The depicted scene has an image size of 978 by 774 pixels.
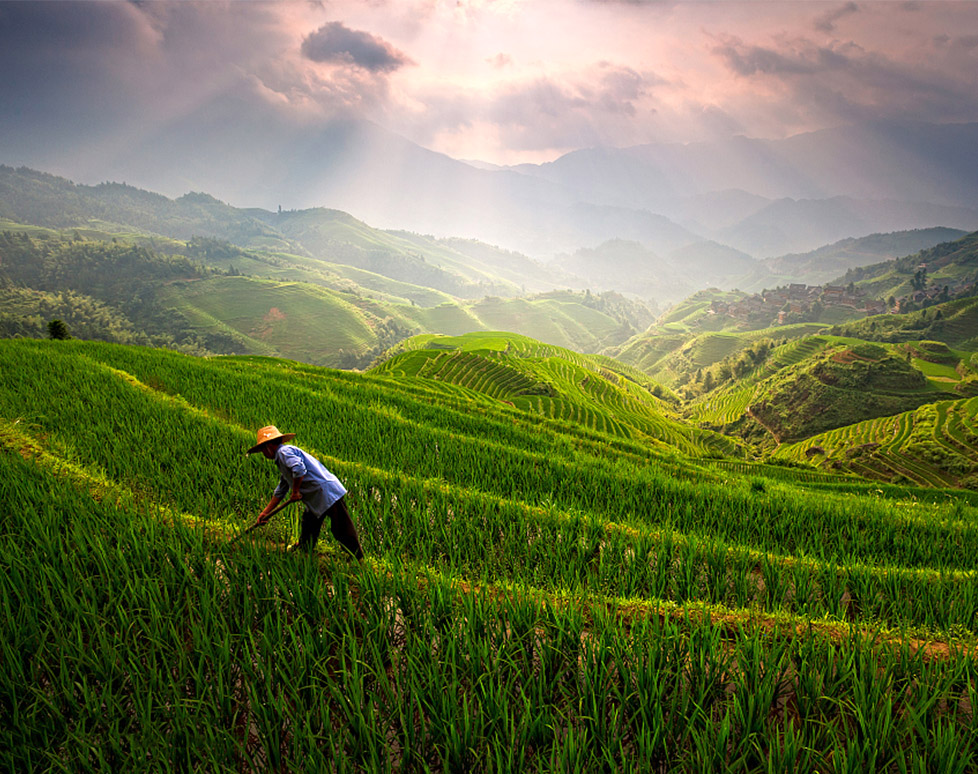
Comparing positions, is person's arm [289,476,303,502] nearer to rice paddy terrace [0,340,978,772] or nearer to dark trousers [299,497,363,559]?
dark trousers [299,497,363,559]

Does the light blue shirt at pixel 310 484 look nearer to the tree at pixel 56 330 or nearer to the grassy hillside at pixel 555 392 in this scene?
the tree at pixel 56 330

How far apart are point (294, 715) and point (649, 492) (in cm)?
794

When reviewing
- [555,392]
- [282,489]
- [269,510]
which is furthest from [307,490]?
[555,392]

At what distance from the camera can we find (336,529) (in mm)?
4293

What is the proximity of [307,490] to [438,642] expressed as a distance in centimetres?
193

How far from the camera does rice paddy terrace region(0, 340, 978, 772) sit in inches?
101

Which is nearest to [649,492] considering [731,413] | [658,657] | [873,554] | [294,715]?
[873,554]

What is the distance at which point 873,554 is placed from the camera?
23.9 ft

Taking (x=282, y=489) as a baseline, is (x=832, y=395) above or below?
above

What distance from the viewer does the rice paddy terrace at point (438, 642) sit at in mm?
2553

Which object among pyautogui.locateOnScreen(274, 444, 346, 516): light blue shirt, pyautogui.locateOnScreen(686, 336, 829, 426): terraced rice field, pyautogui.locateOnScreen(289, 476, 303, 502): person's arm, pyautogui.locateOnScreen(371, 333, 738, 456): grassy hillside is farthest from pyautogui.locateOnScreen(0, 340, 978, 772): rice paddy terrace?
pyautogui.locateOnScreen(686, 336, 829, 426): terraced rice field

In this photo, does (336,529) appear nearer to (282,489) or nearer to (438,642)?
(282,489)

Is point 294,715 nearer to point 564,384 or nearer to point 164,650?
point 164,650

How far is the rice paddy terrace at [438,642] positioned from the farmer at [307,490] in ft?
0.96
